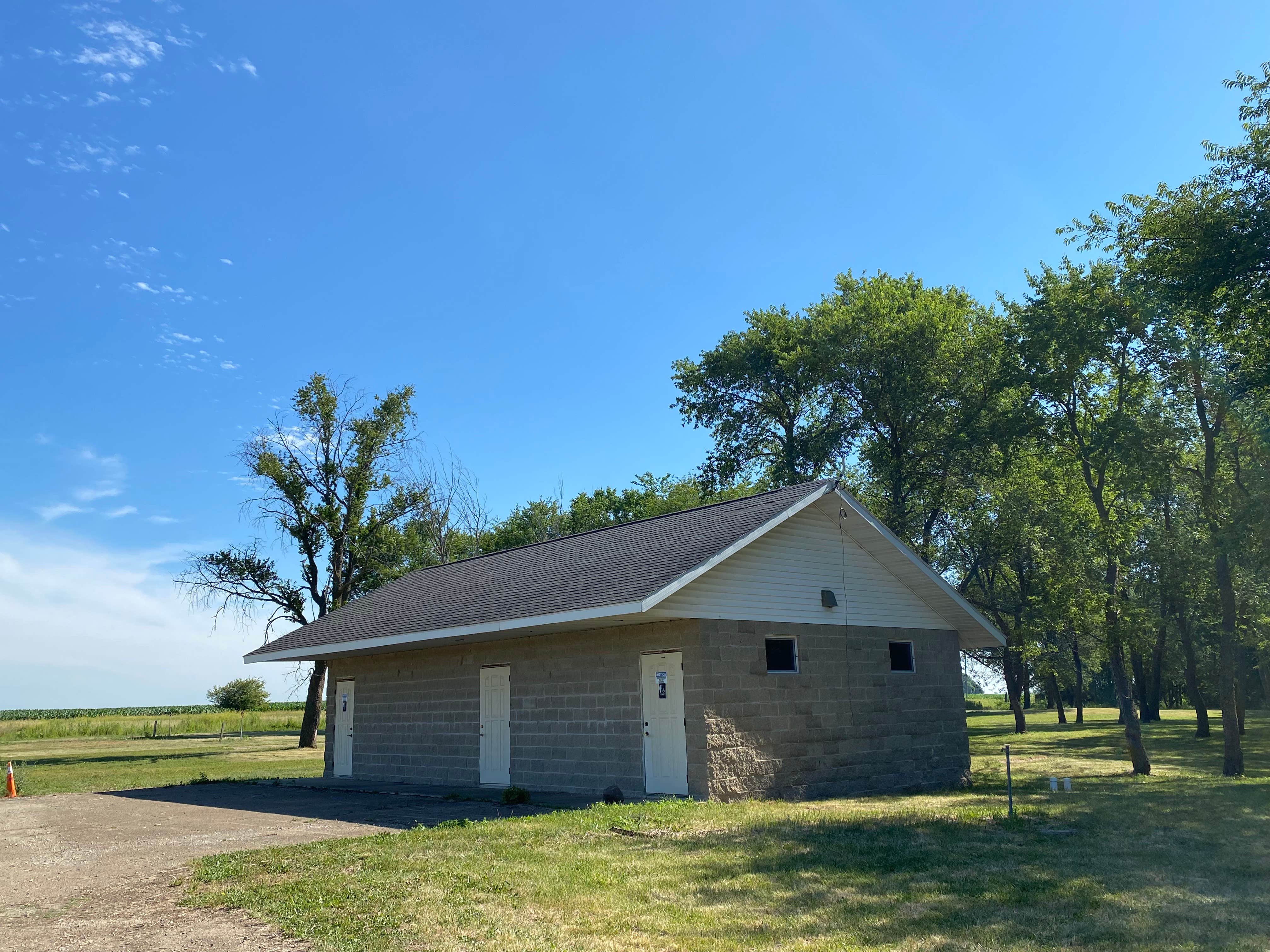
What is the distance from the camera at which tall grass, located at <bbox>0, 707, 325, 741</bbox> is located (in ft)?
170

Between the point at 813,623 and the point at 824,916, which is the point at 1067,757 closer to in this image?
the point at 813,623

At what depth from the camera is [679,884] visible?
8.10 meters

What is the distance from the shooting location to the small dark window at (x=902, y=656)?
18.2 metres

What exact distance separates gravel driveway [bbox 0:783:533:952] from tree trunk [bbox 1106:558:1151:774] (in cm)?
1571

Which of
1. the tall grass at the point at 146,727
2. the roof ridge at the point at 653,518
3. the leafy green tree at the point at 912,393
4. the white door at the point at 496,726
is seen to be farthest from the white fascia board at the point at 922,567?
the tall grass at the point at 146,727

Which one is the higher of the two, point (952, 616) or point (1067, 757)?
point (952, 616)

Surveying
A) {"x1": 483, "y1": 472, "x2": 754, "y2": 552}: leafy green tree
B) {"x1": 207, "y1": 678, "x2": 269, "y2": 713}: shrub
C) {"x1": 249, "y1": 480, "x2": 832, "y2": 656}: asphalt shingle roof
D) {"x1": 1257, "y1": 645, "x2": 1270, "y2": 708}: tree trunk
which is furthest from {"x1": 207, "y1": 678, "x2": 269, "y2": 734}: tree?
{"x1": 1257, "y1": 645, "x2": 1270, "y2": 708}: tree trunk

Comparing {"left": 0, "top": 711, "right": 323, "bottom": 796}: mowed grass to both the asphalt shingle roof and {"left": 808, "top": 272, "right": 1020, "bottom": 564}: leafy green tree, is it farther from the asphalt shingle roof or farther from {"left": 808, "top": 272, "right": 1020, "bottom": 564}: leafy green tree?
{"left": 808, "top": 272, "right": 1020, "bottom": 564}: leafy green tree

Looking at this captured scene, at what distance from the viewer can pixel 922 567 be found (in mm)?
17609

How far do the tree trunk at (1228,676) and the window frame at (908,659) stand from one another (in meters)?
8.20

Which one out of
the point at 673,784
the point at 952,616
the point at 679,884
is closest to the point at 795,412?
the point at 952,616

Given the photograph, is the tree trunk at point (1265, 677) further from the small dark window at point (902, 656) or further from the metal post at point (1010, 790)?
the metal post at point (1010, 790)

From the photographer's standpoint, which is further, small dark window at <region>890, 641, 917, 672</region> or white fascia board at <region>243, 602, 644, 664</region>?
small dark window at <region>890, 641, 917, 672</region>

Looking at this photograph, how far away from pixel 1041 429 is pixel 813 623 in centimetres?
1155
